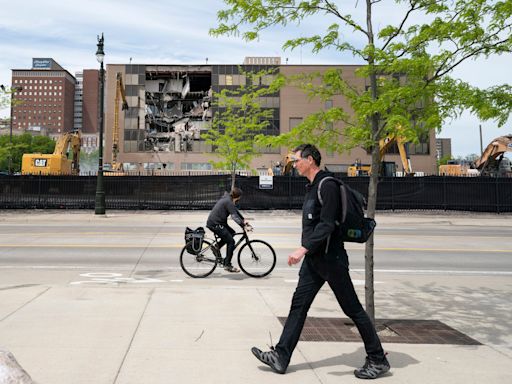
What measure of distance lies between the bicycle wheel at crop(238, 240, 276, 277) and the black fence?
18798 millimetres

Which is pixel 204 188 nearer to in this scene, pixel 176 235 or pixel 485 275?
pixel 176 235

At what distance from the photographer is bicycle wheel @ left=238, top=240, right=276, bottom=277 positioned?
8758mm

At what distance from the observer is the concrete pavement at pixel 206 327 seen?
12.6 feet

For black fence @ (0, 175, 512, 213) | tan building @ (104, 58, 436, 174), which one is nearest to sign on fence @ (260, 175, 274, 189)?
black fence @ (0, 175, 512, 213)

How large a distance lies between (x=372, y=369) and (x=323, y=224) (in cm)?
131

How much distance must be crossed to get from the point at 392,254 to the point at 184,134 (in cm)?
7416

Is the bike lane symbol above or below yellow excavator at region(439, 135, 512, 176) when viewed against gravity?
below

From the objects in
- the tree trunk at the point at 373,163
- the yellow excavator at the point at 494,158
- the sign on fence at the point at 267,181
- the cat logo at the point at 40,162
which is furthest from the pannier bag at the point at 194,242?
the cat logo at the point at 40,162

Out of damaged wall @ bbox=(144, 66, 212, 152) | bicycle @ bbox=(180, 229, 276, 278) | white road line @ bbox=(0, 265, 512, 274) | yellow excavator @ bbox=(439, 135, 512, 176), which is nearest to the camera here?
bicycle @ bbox=(180, 229, 276, 278)

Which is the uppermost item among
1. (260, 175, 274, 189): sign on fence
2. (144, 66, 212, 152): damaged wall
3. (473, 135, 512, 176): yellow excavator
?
(144, 66, 212, 152): damaged wall

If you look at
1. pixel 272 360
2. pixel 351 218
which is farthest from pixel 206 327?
pixel 351 218

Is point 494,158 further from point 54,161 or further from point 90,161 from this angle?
point 90,161

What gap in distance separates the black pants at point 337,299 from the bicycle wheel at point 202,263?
497 cm

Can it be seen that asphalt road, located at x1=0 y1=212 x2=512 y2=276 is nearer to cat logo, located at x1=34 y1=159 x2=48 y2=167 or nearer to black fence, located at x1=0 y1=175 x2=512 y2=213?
black fence, located at x1=0 y1=175 x2=512 y2=213
